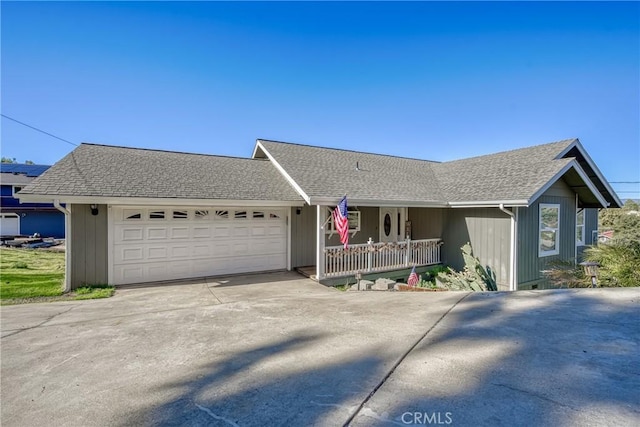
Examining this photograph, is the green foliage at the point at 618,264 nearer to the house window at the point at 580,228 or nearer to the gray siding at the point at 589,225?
the house window at the point at 580,228

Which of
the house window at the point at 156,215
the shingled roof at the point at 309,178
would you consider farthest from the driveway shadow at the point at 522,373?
the house window at the point at 156,215

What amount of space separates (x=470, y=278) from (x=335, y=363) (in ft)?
25.2

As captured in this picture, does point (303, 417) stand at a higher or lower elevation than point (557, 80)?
lower

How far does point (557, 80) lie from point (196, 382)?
1711 centimetres

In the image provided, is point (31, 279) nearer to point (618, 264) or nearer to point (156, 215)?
point (156, 215)

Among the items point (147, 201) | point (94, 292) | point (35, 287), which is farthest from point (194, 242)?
point (35, 287)

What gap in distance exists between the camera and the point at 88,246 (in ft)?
25.9

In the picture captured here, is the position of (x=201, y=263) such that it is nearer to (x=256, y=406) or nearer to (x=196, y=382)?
(x=196, y=382)

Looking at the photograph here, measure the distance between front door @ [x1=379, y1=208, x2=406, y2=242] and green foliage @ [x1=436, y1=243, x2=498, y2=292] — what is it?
8.69 feet

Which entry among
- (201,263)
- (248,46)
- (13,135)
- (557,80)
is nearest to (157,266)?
(201,263)

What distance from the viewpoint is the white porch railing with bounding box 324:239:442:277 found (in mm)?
A: 9508

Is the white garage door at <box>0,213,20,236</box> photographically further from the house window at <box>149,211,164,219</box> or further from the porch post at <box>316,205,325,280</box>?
the porch post at <box>316,205,325,280</box>

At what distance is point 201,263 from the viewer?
9.30 metres

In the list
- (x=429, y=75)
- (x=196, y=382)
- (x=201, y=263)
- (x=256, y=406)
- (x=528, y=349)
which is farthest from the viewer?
(x=429, y=75)
